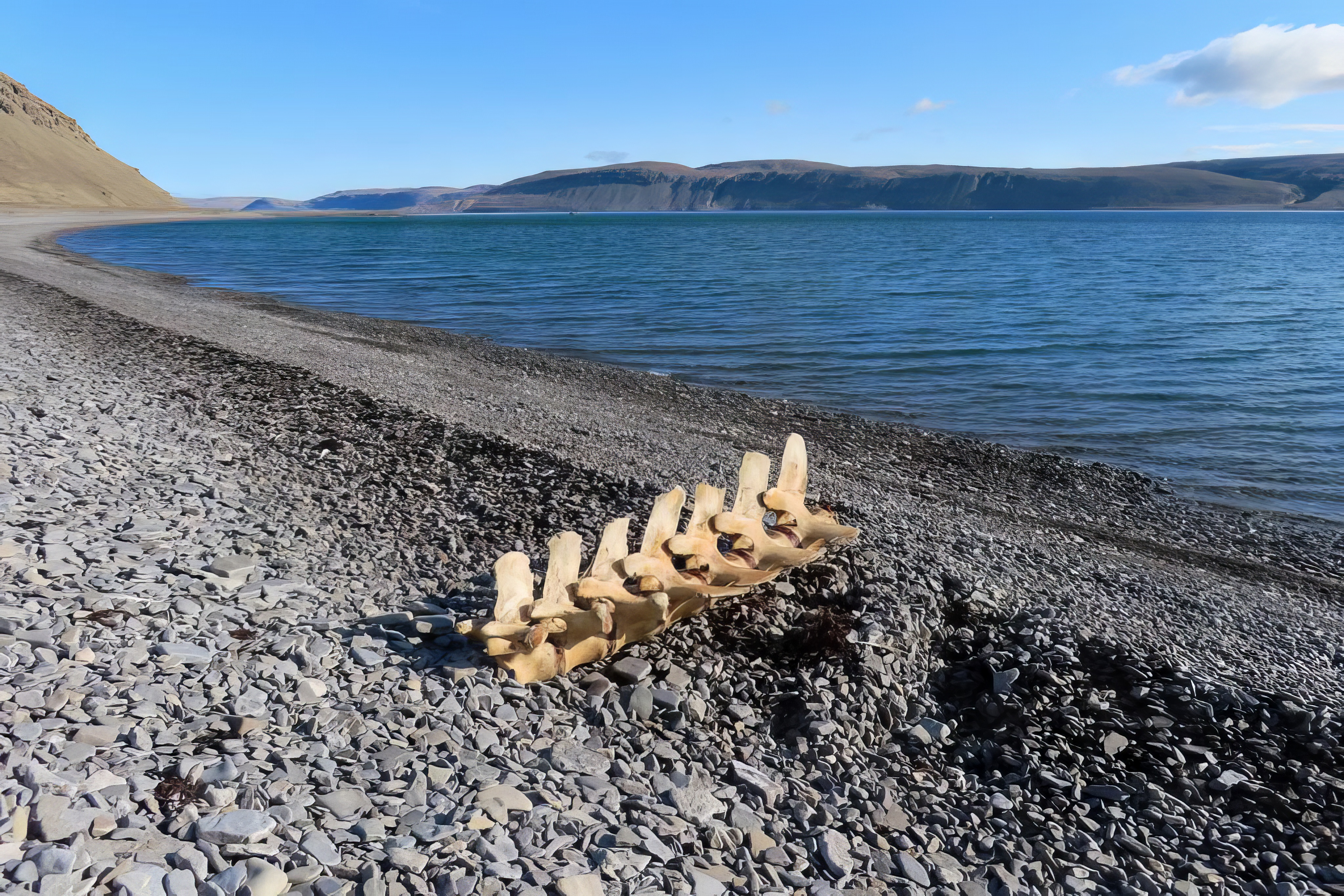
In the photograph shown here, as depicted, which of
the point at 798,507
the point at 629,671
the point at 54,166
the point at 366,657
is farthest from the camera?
the point at 54,166

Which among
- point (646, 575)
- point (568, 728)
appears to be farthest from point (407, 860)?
point (646, 575)

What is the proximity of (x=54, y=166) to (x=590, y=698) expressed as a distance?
573 feet

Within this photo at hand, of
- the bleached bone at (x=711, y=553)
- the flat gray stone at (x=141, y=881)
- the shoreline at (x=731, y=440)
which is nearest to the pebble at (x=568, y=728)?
the flat gray stone at (x=141, y=881)

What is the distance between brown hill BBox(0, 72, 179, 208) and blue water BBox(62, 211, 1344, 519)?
251 feet

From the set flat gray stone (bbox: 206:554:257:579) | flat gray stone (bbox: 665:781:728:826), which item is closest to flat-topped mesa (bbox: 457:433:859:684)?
flat gray stone (bbox: 665:781:728:826)

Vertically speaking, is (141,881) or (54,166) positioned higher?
(54,166)

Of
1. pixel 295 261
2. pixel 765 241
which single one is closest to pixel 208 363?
pixel 295 261

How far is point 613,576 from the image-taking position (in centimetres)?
517

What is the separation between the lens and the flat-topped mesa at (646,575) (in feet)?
15.6

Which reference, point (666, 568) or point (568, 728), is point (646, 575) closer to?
point (666, 568)

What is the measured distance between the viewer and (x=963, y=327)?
78.7 ft

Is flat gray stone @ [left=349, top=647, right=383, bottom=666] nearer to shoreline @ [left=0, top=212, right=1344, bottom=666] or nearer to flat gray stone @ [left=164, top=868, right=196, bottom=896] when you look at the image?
flat gray stone @ [left=164, top=868, right=196, bottom=896]

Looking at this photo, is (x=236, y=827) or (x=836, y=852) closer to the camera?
(x=236, y=827)

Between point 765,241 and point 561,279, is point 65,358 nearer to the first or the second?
point 561,279
